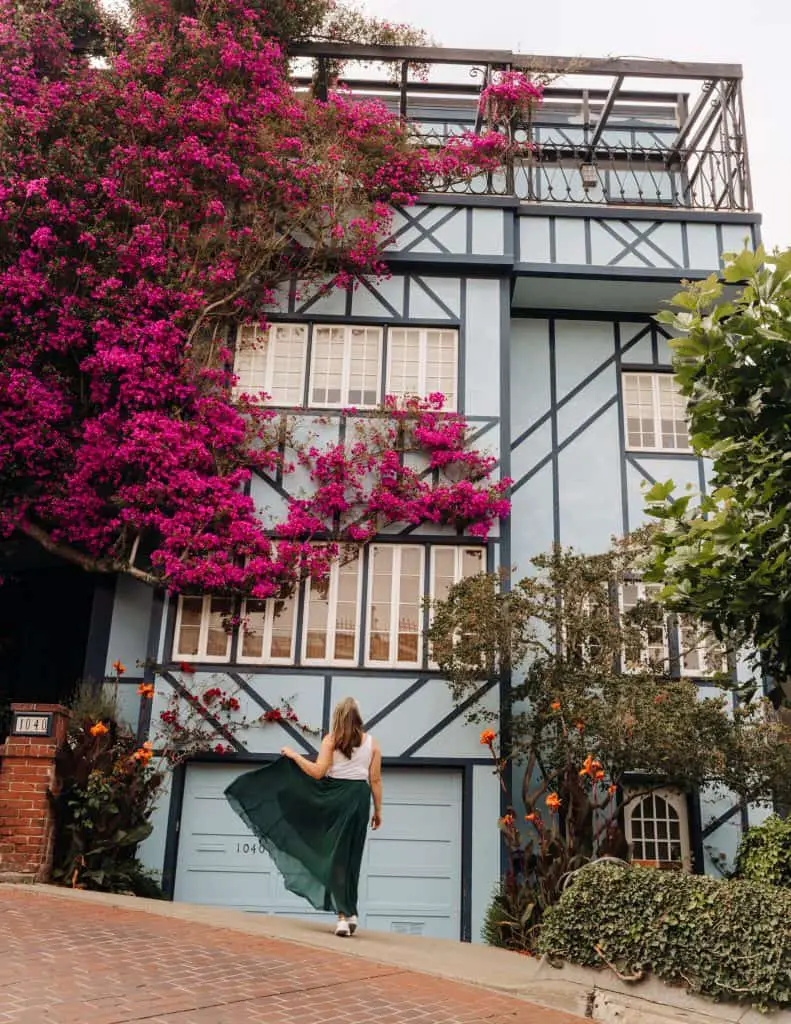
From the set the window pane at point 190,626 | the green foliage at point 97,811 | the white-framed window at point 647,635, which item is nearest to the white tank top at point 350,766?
the green foliage at point 97,811

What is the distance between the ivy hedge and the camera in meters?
5.73

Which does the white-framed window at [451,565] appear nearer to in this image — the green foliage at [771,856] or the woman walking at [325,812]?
the woman walking at [325,812]

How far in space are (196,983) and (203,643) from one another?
658cm

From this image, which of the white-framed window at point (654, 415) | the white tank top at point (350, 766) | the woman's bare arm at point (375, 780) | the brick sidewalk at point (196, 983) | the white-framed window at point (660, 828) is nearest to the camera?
the brick sidewalk at point (196, 983)

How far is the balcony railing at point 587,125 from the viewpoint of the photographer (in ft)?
47.4

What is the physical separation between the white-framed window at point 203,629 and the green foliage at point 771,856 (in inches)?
257

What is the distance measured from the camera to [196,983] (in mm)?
5742

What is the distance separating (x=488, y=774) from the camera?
11477 millimetres

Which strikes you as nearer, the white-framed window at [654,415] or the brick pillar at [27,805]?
the brick pillar at [27,805]

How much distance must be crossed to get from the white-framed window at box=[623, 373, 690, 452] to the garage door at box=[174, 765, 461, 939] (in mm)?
5575

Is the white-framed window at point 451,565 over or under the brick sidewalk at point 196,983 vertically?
over

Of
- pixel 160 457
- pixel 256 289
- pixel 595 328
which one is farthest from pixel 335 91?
pixel 160 457

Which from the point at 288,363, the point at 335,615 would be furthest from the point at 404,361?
the point at 335,615

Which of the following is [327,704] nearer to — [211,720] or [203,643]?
[211,720]
